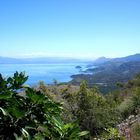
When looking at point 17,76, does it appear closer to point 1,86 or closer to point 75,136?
point 1,86

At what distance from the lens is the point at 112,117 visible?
22469 mm

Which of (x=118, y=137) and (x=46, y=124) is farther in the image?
(x=118, y=137)

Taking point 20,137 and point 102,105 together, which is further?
point 102,105

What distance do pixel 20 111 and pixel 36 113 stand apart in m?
0.21

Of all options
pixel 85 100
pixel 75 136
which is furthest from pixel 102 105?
pixel 75 136

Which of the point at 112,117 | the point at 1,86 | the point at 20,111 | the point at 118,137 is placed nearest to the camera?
the point at 20,111

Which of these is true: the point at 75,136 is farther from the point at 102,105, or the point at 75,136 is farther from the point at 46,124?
the point at 102,105

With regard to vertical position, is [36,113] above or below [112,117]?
above

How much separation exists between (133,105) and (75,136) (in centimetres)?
1781

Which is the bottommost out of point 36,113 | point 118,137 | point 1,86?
point 118,137

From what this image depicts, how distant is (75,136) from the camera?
10.3 feet

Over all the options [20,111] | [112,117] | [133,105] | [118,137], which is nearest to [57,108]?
[20,111]

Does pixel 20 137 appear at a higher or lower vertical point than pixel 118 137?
higher

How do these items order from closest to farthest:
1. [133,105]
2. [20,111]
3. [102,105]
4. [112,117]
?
1. [20,111]
2. [133,105]
3. [112,117]
4. [102,105]
